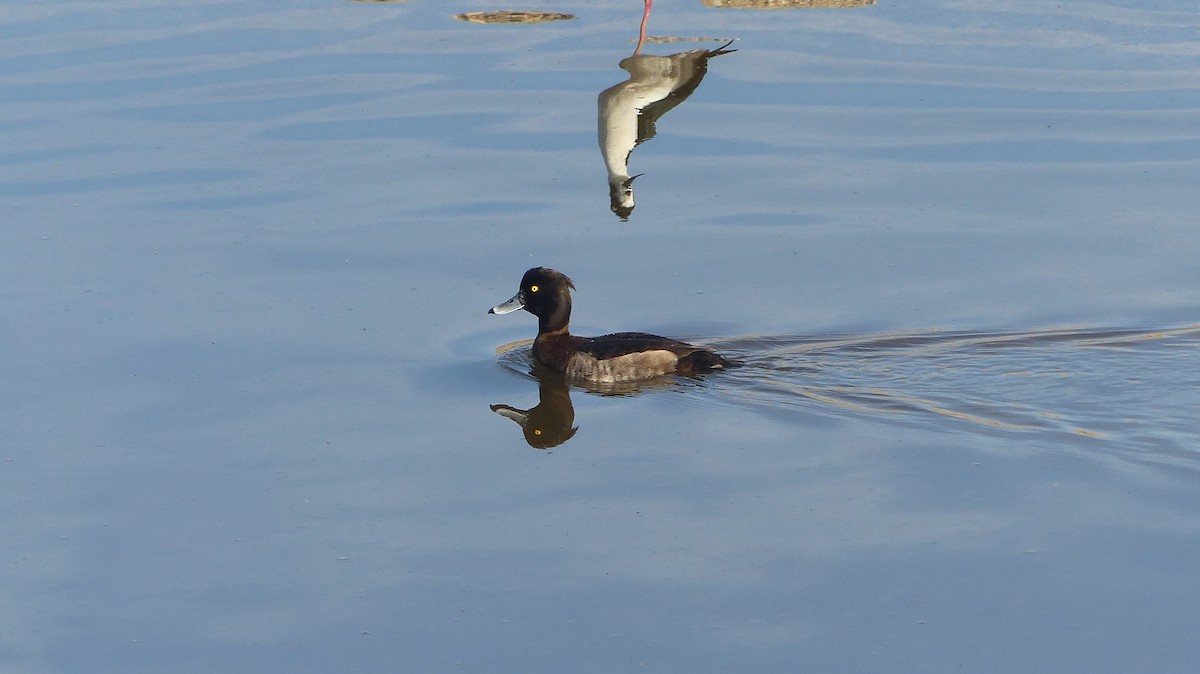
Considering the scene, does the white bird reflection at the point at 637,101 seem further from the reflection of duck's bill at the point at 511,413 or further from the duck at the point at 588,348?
the reflection of duck's bill at the point at 511,413

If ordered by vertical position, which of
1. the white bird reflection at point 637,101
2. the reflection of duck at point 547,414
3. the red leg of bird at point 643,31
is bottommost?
the reflection of duck at point 547,414

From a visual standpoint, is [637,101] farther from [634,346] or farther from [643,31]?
[634,346]

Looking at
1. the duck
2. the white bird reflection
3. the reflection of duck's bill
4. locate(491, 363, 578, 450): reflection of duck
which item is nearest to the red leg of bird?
the white bird reflection

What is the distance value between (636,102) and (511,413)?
646 cm

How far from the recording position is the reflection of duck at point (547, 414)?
879 cm

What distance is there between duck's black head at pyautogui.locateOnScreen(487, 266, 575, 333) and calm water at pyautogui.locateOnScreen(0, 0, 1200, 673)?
1.01 ft

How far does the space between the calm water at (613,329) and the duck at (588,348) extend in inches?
5.7

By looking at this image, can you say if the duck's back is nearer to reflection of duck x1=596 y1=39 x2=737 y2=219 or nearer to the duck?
the duck

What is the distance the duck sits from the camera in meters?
9.41

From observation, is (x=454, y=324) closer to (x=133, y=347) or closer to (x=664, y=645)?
(x=133, y=347)

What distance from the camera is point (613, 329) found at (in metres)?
10.4

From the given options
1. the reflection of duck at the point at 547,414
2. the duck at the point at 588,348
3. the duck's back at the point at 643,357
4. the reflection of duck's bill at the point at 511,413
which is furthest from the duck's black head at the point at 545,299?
the reflection of duck's bill at the point at 511,413

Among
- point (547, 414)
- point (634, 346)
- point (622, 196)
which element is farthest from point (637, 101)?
point (547, 414)

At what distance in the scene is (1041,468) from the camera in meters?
7.96
